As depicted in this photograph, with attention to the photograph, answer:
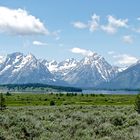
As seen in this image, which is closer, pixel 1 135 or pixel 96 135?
pixel 1 135

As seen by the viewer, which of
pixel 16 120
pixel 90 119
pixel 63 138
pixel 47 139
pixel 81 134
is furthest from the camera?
pixel 90 119

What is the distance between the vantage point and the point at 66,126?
31.6m

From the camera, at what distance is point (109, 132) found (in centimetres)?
2844

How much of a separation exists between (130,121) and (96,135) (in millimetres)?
10527

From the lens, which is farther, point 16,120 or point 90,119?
point 90,119

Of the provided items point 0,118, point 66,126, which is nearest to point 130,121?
point 66,126

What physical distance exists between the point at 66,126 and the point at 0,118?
550 cm

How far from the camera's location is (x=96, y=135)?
26922 mm

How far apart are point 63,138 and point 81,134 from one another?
2535 mm

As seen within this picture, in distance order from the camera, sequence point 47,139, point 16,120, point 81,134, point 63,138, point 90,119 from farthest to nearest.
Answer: point 90,119
point 16,120
point 81,134
point 63,138
point 47,139

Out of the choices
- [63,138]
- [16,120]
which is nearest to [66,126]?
[16,120]

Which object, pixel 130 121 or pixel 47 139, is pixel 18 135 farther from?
pixel 130 121

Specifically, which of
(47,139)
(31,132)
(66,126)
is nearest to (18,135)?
(31,132)

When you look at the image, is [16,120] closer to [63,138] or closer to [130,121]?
[63,138]
